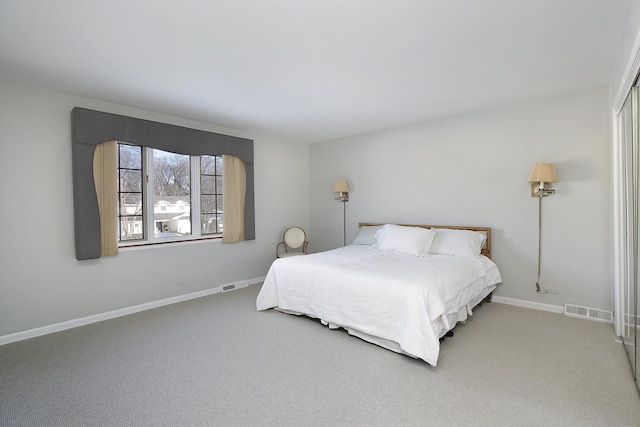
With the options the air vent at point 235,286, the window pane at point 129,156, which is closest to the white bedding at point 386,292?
the air vent at point 235,286

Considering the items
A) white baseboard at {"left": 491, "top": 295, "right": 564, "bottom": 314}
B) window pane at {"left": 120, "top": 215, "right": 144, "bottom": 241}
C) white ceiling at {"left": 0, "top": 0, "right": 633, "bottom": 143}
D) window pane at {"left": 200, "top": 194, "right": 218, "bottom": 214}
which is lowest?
white baseboard at {"left": 491, "top": 295, "right": 564, "bottom": 314}

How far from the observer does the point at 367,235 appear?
460 cm

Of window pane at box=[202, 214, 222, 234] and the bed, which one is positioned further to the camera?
window pane at box=[202, 214, 222, 234]

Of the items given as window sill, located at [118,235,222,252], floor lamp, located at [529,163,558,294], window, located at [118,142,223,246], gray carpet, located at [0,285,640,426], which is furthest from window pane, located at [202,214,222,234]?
floor lamp, located at [529,163,558,294]

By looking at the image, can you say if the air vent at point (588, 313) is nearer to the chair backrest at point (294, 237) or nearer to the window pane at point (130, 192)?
the chair backrest at point (294, 237)

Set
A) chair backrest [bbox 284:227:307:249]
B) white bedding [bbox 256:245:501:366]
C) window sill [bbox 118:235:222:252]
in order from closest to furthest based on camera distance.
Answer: white bedding [bbox 256:245:501:366], window sill [bbox 118:235:222:252], chair backrest [bbox 284:227:307:249]

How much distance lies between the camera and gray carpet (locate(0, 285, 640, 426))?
180 centimetres

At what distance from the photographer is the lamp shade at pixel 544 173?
3.23m

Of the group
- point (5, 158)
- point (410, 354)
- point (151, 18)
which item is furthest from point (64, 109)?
point (410, 354)

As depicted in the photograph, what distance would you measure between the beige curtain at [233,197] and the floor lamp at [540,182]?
12.3 ft

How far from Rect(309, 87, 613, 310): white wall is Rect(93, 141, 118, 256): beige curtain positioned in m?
3.51

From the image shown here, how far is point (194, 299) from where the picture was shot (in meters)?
4.08

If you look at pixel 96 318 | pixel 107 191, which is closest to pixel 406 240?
pixel 107 191

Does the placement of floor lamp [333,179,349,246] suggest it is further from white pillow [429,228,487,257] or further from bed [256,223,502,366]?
white pillow [429,228,487,257]
